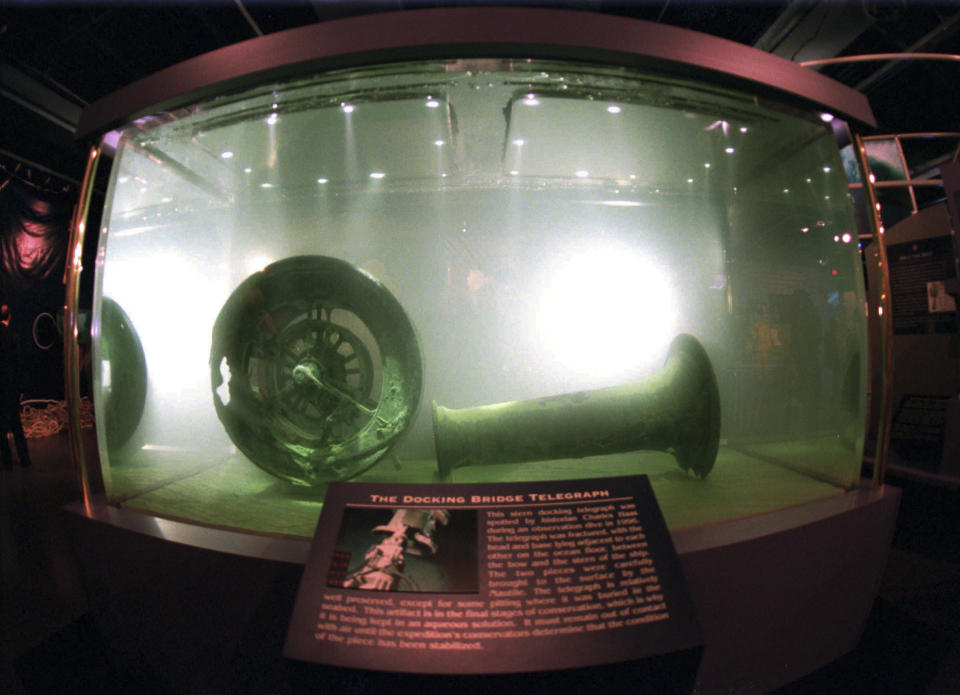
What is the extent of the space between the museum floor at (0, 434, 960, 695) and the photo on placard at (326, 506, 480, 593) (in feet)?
3.69

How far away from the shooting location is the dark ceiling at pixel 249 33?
2717mm

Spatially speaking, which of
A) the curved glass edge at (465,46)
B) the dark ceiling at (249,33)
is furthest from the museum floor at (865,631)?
the dark ceiling at (249,33)

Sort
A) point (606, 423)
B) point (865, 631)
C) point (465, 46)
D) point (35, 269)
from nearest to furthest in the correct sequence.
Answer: point (465, 46) < point (865, 631) < point (606, 423) < point (35, 269)

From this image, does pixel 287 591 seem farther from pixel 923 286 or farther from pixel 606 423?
pixel 923 286

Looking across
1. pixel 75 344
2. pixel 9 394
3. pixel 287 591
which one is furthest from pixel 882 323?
pixel 9 394

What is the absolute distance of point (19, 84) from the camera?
3.21 m

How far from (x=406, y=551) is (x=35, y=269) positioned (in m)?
7.79

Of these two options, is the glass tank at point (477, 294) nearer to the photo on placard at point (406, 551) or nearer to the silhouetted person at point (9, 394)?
the photo on placard at point (406, 551)

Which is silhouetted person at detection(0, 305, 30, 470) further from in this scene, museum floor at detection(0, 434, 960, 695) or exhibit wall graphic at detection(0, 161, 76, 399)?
exhibit wall graphic at detection(0, 161, 76, 399)

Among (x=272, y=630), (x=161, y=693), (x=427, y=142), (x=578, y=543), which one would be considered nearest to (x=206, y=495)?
(x=161, y=693)

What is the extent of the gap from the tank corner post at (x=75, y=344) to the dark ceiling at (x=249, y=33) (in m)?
2.18

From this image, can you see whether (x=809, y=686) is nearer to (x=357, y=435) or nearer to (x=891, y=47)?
(x=357, y=435)

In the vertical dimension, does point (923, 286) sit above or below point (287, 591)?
above

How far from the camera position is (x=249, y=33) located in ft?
10.0
